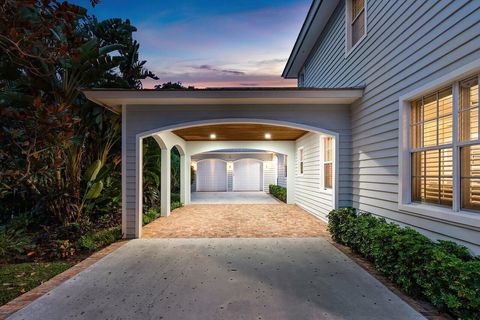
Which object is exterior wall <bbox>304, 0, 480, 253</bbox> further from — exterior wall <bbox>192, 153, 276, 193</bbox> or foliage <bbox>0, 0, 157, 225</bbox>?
exterior wall <bbox>192, 153, 276, 193</bbox>

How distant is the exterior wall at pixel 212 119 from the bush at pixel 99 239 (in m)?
0.25

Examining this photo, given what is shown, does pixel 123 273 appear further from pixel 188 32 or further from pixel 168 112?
pixel 188 32

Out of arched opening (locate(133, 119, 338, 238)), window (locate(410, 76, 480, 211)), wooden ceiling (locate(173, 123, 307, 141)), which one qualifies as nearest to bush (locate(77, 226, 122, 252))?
arched opening (locate(133, 119, 338, 238))

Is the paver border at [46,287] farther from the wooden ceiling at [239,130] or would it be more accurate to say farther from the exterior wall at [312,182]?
the exterior wall at [312,182]

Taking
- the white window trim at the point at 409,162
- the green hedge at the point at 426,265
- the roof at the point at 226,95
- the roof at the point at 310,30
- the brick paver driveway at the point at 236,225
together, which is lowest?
the brick paver driveway at the point at 236,225

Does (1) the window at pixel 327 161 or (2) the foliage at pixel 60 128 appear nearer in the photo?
(2) the foliage at pixel 60 128

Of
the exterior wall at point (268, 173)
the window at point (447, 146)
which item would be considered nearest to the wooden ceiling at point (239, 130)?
the window at point (447, 146)

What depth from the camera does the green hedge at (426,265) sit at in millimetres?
2408

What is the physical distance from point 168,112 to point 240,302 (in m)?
4.35

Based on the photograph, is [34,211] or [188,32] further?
[188,32]

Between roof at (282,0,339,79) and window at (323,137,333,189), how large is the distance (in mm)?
3400

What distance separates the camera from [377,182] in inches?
193

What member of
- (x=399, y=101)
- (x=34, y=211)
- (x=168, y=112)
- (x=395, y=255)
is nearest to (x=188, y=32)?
(x=168, y=112)

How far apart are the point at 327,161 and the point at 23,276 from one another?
7.27 m
